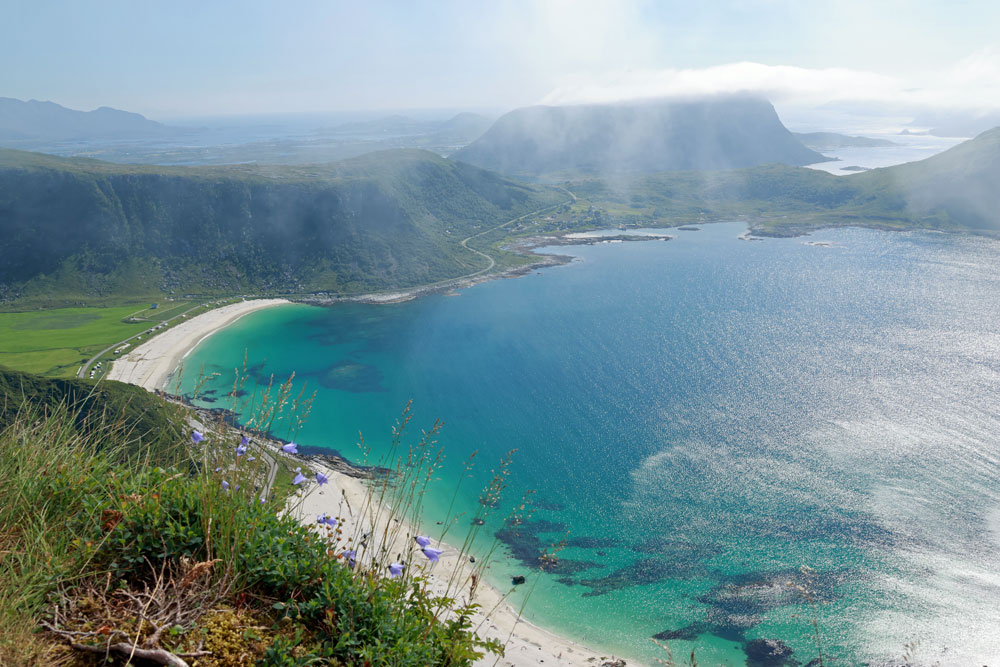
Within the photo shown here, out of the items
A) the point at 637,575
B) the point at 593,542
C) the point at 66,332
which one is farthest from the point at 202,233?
the point at 637,575

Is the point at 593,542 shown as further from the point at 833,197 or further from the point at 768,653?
the point at 833,197

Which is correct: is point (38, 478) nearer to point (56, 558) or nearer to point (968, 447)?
point (56, 558)

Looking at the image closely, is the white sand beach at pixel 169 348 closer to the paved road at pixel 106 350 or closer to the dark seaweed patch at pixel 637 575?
the paved road at pixel 106 350

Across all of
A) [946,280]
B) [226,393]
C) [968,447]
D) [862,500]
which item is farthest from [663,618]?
[946,280]

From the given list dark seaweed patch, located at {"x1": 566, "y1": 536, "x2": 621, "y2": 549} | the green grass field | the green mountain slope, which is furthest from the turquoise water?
the green mountain slope

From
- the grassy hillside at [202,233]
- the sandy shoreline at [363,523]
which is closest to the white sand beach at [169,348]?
the sandy shoreline at [363,523]
